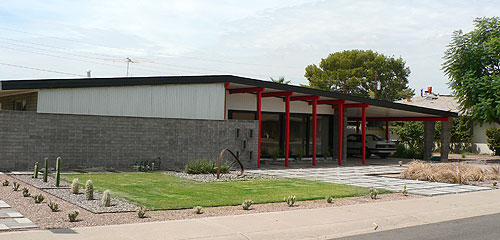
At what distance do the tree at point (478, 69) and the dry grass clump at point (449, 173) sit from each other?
548 inches

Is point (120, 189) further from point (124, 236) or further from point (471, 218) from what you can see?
point (471, 218)

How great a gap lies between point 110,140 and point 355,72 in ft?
139

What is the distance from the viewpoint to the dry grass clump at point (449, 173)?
16.3 meters

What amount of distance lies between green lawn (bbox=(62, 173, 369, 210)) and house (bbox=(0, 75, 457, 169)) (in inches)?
84.7

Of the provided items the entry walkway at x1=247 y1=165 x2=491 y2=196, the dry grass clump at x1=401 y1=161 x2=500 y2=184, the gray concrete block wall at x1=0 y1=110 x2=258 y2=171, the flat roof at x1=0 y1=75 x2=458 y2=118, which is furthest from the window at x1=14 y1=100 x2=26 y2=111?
the dry grass clump at x1=401 y1=161 x2=500 y2=184

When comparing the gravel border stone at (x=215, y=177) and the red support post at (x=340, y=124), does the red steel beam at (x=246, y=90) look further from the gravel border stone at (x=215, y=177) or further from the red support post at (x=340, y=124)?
the red support post at (x=340, y=124)

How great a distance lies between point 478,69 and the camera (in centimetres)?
3139

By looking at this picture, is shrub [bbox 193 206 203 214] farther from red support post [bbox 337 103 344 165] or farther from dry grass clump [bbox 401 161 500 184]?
red support post [bbox 337 103 344 165]

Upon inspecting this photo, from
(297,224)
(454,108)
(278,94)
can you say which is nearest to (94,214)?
(297,224)

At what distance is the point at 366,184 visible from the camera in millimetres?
15227

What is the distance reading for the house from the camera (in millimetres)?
15867

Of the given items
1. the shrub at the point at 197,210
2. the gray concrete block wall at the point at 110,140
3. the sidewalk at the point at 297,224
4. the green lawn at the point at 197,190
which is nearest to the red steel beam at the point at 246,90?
the gray concrete block wall at the point at 110,140

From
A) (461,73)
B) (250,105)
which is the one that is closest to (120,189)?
(250,105)

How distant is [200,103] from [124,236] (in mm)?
12931
